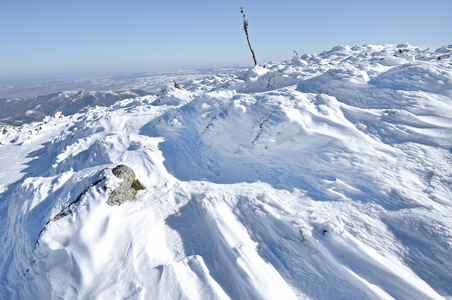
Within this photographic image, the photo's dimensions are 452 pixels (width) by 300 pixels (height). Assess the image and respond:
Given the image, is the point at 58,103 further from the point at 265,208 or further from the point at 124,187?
the point at 265,208

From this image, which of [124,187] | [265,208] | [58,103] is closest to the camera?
[265,208]

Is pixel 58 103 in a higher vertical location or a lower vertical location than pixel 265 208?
lower

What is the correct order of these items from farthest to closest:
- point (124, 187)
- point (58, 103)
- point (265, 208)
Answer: point (58, 103) < point (124, 187) < point (265, 208)

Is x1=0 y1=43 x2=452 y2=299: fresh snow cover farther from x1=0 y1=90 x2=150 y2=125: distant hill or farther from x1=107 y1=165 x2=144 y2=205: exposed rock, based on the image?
x1=0 y1=90 x2=150 y2=125: distant hill

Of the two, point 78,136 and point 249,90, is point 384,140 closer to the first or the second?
point 249,90

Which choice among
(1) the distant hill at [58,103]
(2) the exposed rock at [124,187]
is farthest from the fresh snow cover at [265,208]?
(1) the distant hill at [58,103]

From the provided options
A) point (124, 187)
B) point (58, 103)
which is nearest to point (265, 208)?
point (124, 187)

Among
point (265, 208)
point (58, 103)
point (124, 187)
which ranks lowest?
point (58, 103)

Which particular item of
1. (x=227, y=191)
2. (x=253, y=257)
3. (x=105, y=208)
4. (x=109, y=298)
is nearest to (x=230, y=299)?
(x=253, y=257)
